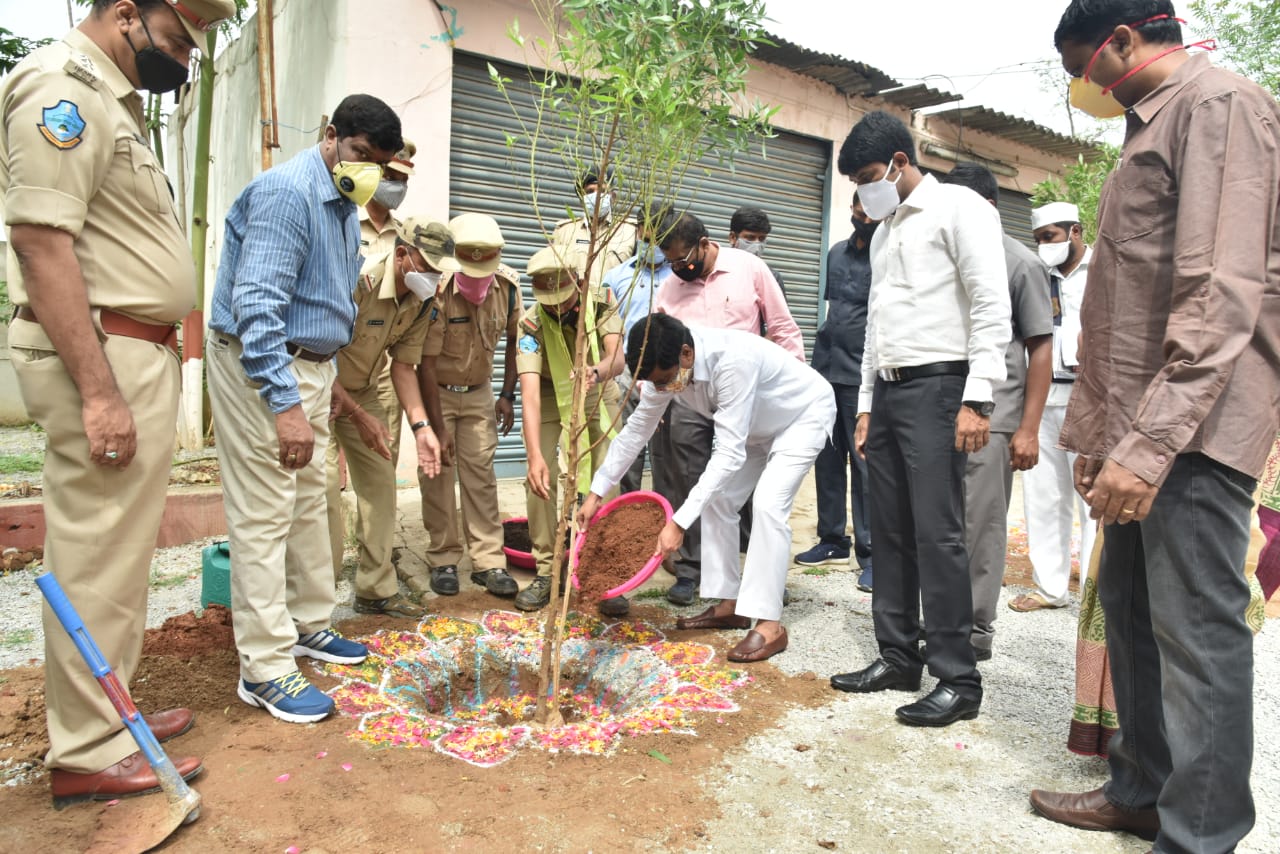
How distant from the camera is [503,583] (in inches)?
174

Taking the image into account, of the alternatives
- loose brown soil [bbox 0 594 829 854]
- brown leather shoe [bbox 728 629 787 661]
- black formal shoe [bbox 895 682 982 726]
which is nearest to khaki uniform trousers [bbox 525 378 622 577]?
brown leather shoe [bbox 728 629 787 661]

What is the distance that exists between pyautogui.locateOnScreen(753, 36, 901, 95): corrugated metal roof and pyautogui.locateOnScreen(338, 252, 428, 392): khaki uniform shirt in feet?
18.1

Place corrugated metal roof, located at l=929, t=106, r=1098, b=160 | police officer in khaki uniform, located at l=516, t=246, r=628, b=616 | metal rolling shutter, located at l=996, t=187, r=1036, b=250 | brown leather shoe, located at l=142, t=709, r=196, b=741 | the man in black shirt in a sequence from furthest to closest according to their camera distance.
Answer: metal rolling shutter, located at l=996, t=187, r=1036, b=250, corrugated metal roof, located at l=929, t=106, r=1098, b=160, the man in black shirt, police officer in khaki uniform, located at l=516, t=246, r=628, b=616, brown leather shoe, located at l=142, t=709, r=196, b=741

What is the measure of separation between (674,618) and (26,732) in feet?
8.35

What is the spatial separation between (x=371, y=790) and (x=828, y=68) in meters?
8.30

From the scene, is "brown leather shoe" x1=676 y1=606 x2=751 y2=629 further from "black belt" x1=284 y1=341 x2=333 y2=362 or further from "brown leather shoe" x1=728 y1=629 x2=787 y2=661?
"black belt" x1=284 y1=341 x2=333 y2=362

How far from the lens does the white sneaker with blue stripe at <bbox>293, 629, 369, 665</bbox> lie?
341 cm

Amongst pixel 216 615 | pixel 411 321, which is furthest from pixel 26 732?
pixel 411 321

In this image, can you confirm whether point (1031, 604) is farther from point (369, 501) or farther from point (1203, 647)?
point (369, 501)

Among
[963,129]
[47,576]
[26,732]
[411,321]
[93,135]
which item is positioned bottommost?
[26,732]

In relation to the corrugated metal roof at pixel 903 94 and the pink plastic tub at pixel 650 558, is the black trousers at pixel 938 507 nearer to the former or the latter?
the pink plastic tub at pixel 650 558

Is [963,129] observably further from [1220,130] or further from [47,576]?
[47,576]

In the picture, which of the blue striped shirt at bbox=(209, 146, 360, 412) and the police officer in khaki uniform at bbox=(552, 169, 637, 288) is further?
the police officer in khaki uniform at bbox=(552, 169, 637, 288)

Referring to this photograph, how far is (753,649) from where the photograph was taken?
12.0 ft
